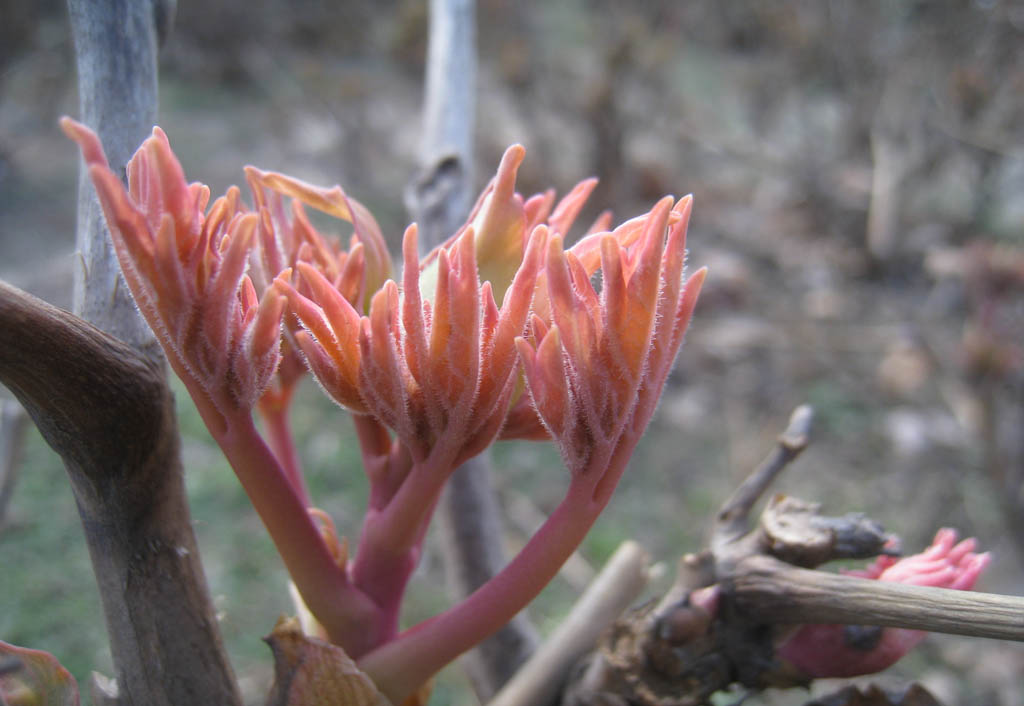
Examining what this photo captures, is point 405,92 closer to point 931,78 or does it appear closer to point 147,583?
point 931,78

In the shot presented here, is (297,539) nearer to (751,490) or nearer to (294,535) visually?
(294,535)

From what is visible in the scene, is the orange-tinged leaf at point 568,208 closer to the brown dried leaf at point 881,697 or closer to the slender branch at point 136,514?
the slender branch at point 136,514

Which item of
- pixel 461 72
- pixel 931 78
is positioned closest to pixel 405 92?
pixel 931 78

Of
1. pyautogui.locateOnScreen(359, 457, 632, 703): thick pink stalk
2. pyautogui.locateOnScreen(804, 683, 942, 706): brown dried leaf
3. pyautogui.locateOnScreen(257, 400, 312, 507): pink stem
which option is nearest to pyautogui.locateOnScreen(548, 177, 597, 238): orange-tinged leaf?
pyautogui.locateOnScreen(359, 457, 632, 703): thick pink stalk

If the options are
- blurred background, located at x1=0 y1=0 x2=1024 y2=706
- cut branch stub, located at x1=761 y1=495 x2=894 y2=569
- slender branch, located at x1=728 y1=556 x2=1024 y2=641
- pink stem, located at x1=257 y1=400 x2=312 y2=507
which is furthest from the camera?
blurred background, located at x1=0 y1=0 x2=1024 y2=706

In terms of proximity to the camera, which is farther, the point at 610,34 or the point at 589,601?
the point at 610,34

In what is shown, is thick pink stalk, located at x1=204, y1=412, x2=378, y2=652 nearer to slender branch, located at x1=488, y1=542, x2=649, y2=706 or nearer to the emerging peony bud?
slender branch, located at x1=488, y1=542, x2=649, y2=706
